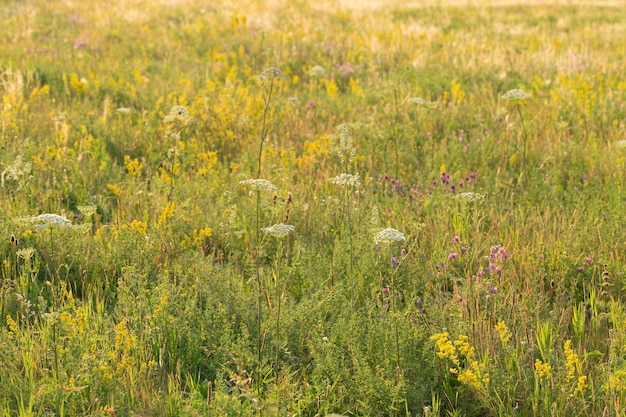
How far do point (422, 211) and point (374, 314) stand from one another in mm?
1418

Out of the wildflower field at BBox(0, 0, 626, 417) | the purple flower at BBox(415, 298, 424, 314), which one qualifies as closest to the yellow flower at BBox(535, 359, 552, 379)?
the wildflower field at BBox(0, 0, 626, 417)

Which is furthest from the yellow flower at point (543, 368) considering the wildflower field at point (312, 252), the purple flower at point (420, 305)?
the purple flower at point (420, 305)

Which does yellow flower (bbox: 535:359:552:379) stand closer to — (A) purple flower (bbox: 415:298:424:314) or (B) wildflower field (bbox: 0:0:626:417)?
(B) wildflower field (bbox: 0:0:626:417)

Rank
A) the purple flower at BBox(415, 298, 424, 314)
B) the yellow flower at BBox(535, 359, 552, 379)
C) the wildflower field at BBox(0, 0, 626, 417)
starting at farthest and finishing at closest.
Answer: the purple flower at BBox(415, 298, 424, 314) → the wildflower field at BBox(0, 0, 626, 417) → the yellow flower at BBox(535, 359, 552, 379)

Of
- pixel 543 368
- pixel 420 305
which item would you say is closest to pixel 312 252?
pixel 420 305

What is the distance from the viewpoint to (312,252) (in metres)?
3.40

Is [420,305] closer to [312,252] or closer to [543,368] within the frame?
[312,252]

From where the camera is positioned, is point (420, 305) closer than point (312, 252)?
Yes

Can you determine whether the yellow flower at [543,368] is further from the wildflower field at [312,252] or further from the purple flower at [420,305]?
the purple flower at [420,305]

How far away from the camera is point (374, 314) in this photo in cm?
289

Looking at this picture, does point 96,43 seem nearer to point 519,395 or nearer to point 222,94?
point 222,94

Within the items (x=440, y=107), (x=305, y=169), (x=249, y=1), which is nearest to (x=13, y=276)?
(x=305, y=169)

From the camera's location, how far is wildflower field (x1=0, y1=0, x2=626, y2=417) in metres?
2.47

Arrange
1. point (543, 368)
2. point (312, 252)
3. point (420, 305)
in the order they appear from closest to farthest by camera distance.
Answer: point (543, 368), point (420, 305), point (312, 252)
